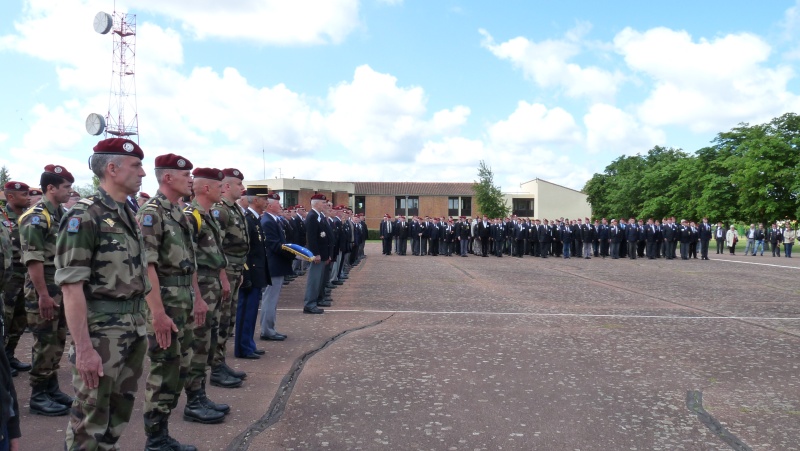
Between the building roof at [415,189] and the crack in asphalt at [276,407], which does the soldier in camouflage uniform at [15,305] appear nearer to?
the crack in asphalt at [276,407]

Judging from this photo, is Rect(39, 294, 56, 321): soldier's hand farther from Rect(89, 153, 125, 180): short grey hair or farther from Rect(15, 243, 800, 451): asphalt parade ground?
Rect(89, 153, 125, 180): short grey hair

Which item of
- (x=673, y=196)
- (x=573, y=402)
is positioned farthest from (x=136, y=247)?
(x=673, y=196)

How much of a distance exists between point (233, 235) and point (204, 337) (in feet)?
4.77

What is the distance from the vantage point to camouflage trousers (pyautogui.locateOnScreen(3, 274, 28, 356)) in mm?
5945

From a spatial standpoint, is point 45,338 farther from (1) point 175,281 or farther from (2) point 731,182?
(2) point 731,182

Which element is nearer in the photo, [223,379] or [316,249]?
[223,379]

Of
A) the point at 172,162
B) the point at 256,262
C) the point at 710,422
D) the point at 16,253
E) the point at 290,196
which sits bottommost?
the point at 710,422

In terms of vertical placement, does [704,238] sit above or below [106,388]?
above

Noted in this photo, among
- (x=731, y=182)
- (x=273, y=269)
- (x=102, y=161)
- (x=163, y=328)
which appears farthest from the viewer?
(x=731, y=182)

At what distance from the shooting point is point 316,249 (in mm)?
9922

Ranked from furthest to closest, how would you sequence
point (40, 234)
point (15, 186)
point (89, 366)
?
1. point (15, 186)
2. point (40, 234)
3. point (89, 366)

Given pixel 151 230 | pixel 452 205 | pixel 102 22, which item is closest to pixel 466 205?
pixel 452 205

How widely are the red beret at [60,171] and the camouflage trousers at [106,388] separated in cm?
320

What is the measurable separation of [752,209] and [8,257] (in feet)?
159
